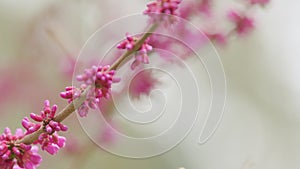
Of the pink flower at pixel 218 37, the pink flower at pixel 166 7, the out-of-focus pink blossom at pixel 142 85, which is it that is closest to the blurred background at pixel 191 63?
the pink flower at pixel 218 37

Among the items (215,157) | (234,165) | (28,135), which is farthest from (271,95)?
(28,135)

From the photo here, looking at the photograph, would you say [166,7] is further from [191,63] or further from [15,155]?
[191,63]

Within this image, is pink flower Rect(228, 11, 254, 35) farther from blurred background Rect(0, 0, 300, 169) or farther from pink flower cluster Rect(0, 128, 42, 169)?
pink flower cluster Rect(0, 128, 42, 169)

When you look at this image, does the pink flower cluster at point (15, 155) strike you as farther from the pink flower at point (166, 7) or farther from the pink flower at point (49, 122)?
A: the pink flower at point (166, 7)

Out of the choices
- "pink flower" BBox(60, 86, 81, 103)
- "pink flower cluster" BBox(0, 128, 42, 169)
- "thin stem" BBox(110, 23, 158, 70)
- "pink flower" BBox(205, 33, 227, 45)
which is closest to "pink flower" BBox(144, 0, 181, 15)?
"thin stem" BBox(110, 23, 158, 70)

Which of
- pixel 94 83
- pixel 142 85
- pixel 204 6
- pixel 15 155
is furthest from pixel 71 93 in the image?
pixel 204 6
